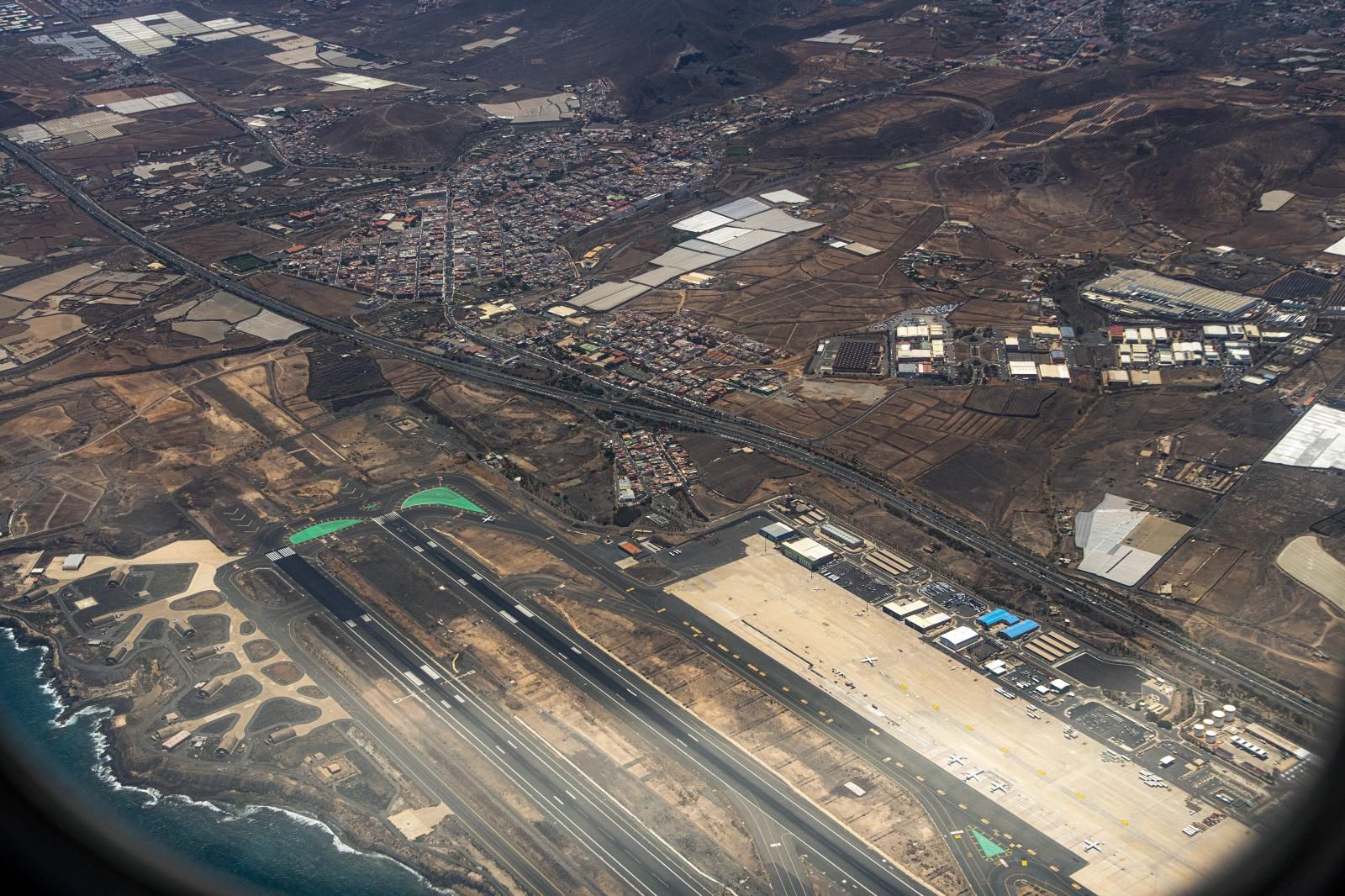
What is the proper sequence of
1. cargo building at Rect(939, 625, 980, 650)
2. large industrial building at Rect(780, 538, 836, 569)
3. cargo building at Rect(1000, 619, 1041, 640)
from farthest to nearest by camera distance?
large industrial building at Rect(780, 538, 836, 569), cargo building at Rect(1000, 619, 1041, 640), cargo building at Rect(939, 625, 980, 650)

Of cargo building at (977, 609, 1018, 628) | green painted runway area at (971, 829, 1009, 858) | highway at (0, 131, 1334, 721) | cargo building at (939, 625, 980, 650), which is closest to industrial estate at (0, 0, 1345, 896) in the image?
green painted runway area at (971, 829, 1009, 858)

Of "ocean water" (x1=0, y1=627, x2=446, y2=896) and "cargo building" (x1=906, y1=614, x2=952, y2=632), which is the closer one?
"ocean water" (x1=0, y1=627, x2=446, y2=896)

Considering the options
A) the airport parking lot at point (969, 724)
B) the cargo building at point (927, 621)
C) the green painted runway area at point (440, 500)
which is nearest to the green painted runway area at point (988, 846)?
the airport parking lot at point (969, 724)

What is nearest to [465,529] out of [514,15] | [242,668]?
[242,668]

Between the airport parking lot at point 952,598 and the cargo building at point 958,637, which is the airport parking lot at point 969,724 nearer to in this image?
the cargo building at point 958,637

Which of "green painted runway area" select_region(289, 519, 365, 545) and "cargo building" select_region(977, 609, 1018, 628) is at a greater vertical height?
"cargo building" select_region(977, 609, 1018, 628)

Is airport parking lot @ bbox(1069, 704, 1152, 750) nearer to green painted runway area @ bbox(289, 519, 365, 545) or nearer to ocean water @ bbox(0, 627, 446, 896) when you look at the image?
ocean water @ bbox(0, 627, 446, 896)

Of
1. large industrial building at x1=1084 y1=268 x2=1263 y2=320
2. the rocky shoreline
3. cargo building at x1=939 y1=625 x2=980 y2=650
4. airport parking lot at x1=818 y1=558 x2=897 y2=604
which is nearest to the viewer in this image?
the rocky shoreline
